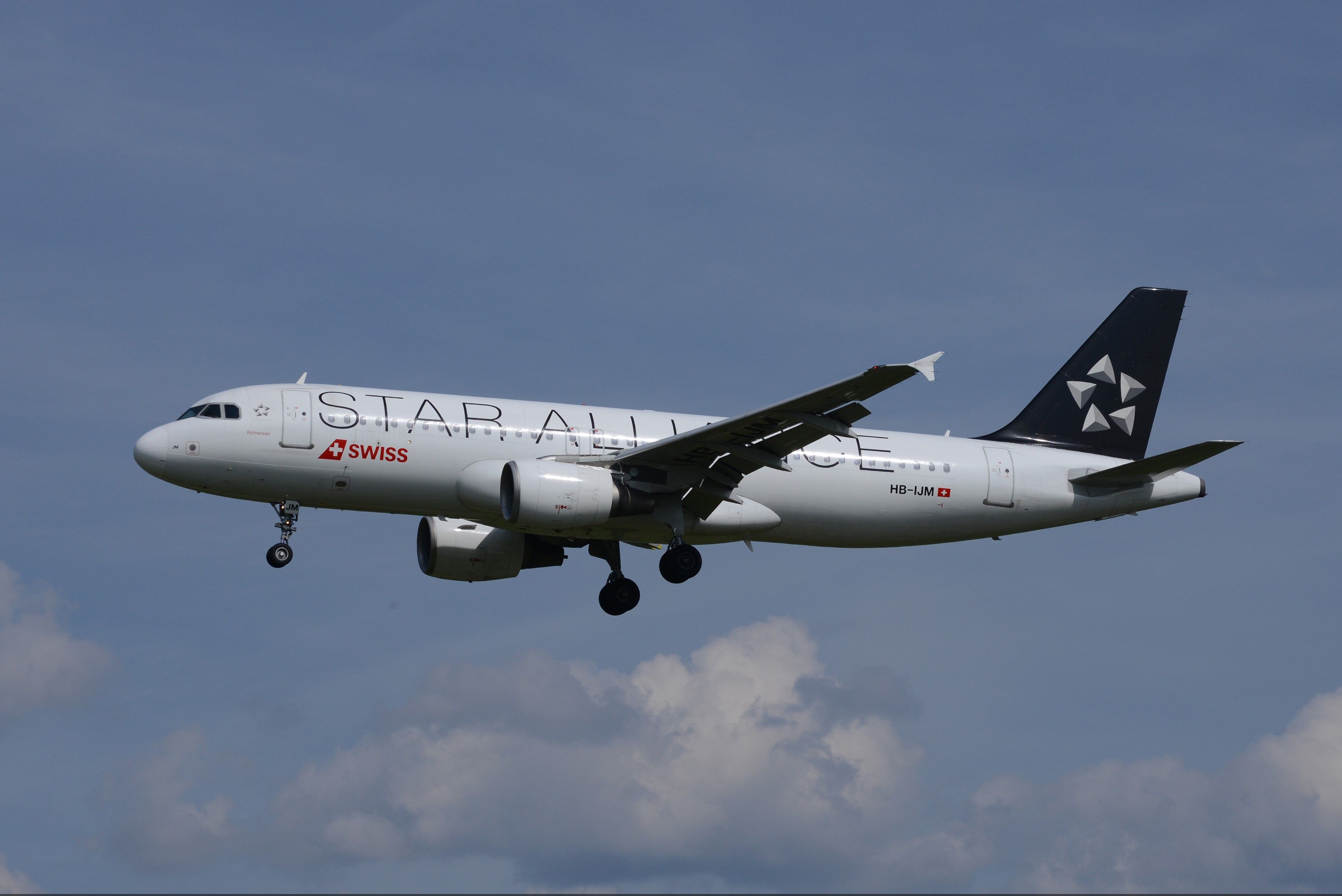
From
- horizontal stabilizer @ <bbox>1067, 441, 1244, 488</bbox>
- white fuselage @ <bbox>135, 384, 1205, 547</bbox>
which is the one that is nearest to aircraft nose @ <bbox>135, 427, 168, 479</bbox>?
white fuselage @ <bbox>135, 384, 1205, 547</bbox>

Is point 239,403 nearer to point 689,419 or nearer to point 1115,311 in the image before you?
point 689,419

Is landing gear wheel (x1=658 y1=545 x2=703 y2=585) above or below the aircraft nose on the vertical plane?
below

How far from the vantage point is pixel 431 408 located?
36.9 metres

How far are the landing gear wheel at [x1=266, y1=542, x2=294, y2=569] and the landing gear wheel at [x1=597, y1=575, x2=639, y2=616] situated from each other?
884cm

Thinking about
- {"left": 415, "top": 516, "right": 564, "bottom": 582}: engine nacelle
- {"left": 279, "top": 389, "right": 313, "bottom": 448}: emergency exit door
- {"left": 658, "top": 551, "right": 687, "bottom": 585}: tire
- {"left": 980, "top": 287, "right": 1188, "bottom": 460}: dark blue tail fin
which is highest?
{"left": 980, "top": 287, "right": 1188, "bottom": 460}: dark blue tail fin

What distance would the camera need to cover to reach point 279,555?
3681 centimetres

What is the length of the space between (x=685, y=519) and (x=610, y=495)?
2.78 m

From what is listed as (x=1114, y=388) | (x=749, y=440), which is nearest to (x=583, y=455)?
(x=749, y=440)

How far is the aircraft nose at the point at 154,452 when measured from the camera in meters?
35.9

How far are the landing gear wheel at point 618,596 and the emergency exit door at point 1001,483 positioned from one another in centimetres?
987

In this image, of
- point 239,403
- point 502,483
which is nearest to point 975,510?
point 502,483

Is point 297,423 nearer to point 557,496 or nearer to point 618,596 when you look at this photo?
point 557,496

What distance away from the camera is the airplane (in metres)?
35.9

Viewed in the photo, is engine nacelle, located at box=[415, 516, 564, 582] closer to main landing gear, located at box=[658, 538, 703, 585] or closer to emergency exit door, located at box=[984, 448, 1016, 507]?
main landing gear, located at box=[658, 538, 703, 585]
